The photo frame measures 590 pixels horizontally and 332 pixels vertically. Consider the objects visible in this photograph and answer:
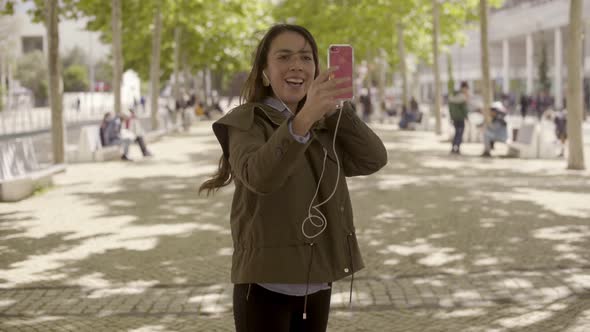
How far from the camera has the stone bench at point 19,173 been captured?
14.7m

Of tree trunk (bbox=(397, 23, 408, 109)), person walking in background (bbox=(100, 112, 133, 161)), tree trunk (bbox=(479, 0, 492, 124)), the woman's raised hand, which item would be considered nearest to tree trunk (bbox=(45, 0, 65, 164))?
person walking in background (bbox=(100, 112, 133, 161))

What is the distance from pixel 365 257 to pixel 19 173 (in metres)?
8.60

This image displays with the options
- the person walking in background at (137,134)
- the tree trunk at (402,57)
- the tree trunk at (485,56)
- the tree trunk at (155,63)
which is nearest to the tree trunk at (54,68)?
the person walking in background at (137,134)

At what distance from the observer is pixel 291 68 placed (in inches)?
115

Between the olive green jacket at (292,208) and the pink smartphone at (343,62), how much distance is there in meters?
0.18

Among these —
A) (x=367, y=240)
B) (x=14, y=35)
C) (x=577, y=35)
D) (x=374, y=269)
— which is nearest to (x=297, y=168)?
(x=374, y=269)

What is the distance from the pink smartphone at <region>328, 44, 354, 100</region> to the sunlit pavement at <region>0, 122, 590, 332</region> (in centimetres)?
391

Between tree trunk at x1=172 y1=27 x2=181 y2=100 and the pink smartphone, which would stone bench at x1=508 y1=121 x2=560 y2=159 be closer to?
the pink smartphone

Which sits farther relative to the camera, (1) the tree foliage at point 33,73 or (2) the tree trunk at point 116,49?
(1) the tree foliage at point 33,73

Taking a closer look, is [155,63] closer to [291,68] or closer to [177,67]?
[177,67]

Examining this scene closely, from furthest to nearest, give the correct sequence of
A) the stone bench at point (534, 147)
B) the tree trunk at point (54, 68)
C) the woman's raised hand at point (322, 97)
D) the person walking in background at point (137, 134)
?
1. the person walking in background at point (137, 134)
2. the stone bench at point (534, 147)
3. the tree trunk at point (54, 68)
4. the woman's raised hand at point (322, 97)

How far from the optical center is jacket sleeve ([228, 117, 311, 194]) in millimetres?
2635

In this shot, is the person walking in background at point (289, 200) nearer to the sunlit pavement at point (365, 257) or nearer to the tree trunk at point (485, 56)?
the sunlit pavement at point (365, 257)

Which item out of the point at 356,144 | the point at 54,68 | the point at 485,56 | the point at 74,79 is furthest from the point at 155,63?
the point at 74,79
